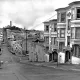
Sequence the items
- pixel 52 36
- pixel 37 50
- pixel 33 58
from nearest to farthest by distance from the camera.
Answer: pixel 52 36 < pixel 37 50 < pixel 33 58

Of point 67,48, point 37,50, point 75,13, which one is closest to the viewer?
point 75,13

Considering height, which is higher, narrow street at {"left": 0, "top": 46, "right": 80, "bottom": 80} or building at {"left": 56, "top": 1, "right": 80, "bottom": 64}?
building at {"left": 56, "top": 1, "right": 80, "bottom": 64}

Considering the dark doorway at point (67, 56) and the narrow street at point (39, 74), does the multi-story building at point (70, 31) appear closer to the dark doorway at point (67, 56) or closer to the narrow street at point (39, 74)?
the dark doorway at point (67, 56)

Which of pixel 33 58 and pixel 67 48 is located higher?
pixel 67 48

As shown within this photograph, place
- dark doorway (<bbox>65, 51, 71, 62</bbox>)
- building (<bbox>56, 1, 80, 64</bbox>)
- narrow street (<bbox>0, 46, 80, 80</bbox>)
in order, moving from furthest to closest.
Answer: dark doorway (<bbox>65, 51, 71, 62</bbox>) < building (<bbox>56, 1, 80, 64</bbox>) < narrow street (<bbox>0, 46, 80, 80</bbox>)

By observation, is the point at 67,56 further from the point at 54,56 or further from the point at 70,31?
the point at 54,56

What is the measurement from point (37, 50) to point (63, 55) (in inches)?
603

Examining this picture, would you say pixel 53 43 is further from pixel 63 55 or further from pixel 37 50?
pixel 37 50

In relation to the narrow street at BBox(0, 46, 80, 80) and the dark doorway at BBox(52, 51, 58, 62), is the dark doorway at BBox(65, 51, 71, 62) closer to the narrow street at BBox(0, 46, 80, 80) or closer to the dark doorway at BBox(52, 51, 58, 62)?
the dark doorway at BBox(52, 51, 58, 62)

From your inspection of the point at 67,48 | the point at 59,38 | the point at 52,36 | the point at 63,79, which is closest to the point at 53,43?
the point at 52,36

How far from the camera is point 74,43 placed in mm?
Result: 26750

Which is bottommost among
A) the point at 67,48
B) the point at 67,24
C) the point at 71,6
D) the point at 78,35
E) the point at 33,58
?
the point at 33,58

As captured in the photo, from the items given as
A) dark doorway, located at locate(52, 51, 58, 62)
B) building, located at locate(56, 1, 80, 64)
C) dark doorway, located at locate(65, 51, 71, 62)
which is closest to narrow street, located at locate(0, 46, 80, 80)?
building, located at locate(56, 1, 80, 64)

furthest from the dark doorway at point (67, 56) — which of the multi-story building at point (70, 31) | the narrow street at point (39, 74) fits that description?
the narrow street at point (39, 74)
